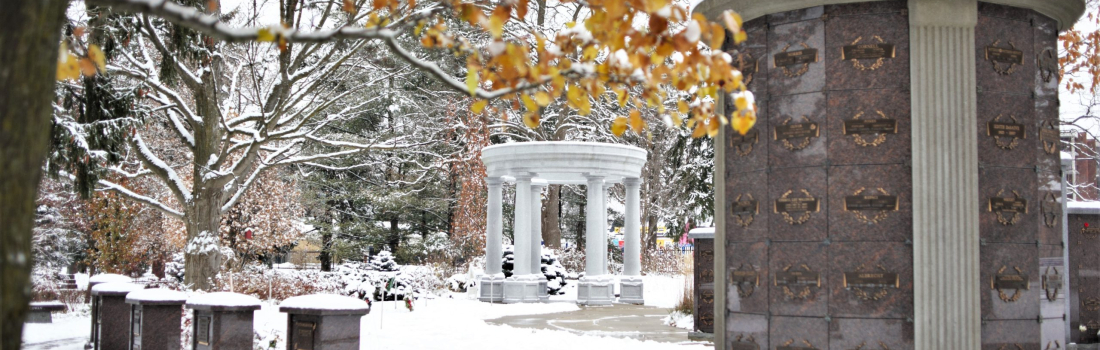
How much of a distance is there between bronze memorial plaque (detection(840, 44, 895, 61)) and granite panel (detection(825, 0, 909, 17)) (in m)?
0.26

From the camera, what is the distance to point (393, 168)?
36.7m

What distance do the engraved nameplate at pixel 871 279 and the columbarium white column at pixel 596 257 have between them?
13.9m

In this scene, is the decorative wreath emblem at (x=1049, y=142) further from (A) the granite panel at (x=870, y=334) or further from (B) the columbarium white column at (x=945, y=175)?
(A) the granite panel at (x=870, y=334)

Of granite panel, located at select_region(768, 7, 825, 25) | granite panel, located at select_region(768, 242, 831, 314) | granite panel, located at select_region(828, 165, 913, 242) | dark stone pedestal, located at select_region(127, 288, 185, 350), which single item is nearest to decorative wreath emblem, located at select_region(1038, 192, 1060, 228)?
granite panel, located at select_region(828, 165, 913, 242)

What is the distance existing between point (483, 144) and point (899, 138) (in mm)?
21500

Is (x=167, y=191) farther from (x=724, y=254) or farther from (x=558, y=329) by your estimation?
(x=724, y=254)

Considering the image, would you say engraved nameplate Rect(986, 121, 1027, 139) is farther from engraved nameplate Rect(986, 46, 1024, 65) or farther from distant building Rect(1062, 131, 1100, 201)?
distant building Rect(1062, 131, 1100, 201)

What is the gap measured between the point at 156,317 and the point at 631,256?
1274 centimetres

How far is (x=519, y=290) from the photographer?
69.7ft

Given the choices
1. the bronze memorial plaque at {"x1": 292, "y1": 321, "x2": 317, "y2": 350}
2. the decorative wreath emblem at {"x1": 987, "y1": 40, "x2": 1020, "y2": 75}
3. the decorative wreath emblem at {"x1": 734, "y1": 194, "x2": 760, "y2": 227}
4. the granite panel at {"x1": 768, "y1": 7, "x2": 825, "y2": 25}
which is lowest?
the bronze memorial plaque at {"x1": 292, "y1": 321, "x2": 317, "y2": 350}

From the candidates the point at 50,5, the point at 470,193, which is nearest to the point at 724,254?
the point at 50,5

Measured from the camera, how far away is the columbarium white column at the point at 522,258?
21.2m

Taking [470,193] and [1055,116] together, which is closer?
[1055,116]

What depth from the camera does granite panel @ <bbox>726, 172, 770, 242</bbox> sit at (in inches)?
300
